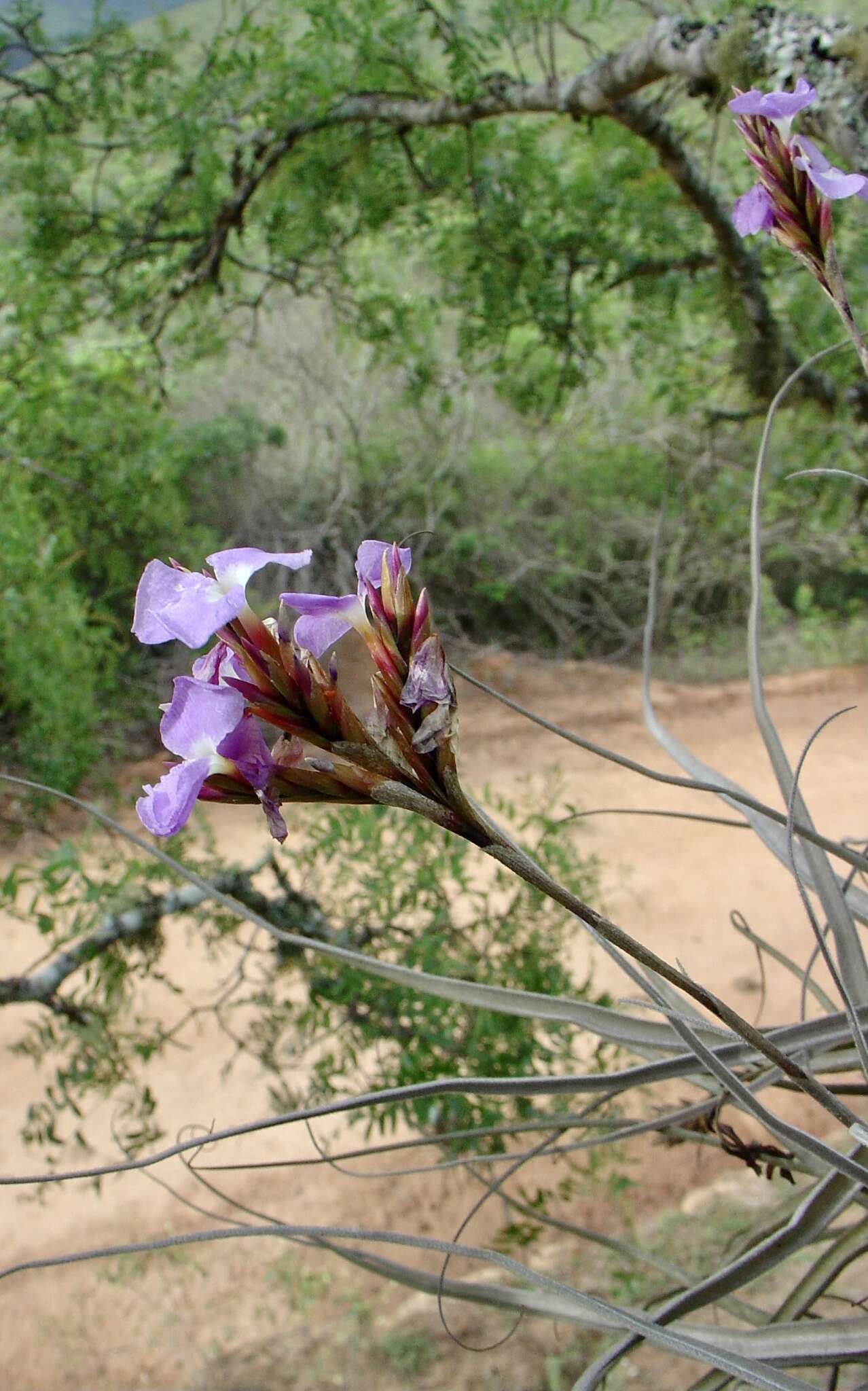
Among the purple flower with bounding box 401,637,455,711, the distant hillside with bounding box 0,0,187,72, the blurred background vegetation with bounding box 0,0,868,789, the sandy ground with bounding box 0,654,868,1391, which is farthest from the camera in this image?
the distant hillside with bounding box 0,0,187,72

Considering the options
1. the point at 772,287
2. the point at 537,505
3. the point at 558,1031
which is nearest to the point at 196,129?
the point at 772,287

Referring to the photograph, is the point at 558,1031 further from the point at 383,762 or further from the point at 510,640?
the point at 510,640

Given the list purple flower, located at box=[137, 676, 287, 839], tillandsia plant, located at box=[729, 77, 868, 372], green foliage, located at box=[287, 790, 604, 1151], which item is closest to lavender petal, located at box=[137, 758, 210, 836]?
purple flower, located at box=[137, 676, 287, 839]

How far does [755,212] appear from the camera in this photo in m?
0.50

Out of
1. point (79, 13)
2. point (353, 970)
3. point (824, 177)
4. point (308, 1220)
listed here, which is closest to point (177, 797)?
point (824, 177)

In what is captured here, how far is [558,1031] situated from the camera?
3.87 feet

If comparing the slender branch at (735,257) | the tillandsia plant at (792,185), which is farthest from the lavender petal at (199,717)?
the slender branch at (735,257)

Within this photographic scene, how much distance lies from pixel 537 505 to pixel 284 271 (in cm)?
358

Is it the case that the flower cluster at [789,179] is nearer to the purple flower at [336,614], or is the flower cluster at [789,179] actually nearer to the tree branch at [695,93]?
the purple flower at [336,614]

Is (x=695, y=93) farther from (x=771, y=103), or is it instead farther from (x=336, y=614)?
(x=336, y=614)

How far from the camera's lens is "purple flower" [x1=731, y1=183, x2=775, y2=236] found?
1.63ft

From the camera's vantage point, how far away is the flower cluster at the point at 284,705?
0.94 ft

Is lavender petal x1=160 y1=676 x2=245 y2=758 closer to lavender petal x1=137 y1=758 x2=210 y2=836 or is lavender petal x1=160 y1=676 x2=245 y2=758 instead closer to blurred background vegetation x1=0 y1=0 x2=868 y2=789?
lavender petal x1=137 y1=758 x2=210 y2=836

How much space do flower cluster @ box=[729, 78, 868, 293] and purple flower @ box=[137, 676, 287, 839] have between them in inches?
13.6
